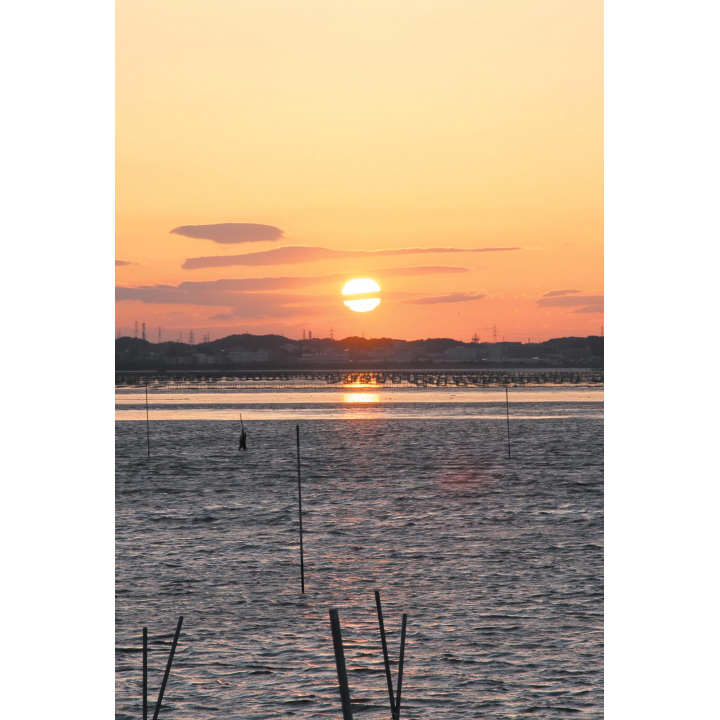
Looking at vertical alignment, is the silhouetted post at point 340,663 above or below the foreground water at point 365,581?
above

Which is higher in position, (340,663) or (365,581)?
(340,663)

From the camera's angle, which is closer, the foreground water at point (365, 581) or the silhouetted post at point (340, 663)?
the silhouetted post at point (340, 663)

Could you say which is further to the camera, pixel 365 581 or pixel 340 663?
pixel 365 581

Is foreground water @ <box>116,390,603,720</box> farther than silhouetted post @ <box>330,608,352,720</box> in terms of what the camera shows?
Yes

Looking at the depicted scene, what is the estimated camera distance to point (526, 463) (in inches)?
2420

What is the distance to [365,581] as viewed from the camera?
2675cm

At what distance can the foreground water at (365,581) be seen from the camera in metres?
17.7

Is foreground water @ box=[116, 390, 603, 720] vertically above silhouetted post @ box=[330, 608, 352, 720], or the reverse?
silhouetted post @ box=[330, 608, 352, 720]

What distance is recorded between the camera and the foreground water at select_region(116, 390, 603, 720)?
58.0 feet
